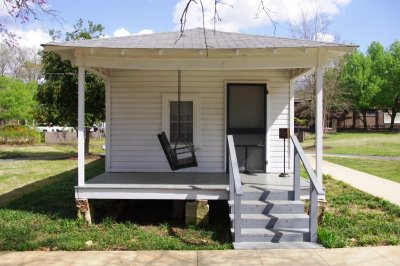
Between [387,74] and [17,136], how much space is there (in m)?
41.8

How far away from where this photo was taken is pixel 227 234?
24.3 ft

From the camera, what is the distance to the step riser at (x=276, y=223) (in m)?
7.03

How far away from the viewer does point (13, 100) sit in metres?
33.0

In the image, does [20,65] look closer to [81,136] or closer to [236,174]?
[81,136]

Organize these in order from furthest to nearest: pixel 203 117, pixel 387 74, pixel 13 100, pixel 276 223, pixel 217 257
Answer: pixel 387 74 < pixel 13 100 < pixel 203 117 < pixel 276 223 < pixel 217 257

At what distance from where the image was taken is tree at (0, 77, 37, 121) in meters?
32.9

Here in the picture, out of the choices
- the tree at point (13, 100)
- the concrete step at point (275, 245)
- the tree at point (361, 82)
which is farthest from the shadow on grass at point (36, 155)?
the tree at point (361, 82)

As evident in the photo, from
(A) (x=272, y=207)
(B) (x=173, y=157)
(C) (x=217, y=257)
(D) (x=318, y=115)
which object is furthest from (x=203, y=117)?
(C) (x=217, y=257)

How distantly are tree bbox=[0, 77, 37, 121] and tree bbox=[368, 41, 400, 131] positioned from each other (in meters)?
37.7

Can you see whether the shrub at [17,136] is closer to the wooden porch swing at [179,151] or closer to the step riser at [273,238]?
the wooden porch swing at [179,151]

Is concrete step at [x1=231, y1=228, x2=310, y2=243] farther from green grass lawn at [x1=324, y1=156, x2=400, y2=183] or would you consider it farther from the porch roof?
green grass lawn at [x1=324, y1=156, x2=400, y2=183]

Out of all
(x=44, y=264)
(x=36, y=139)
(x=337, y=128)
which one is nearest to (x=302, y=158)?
(x=44, y=264)

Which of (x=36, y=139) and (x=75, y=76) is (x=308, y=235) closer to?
(x=75, y=76)

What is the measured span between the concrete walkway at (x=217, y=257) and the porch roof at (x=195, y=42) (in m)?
3.20
